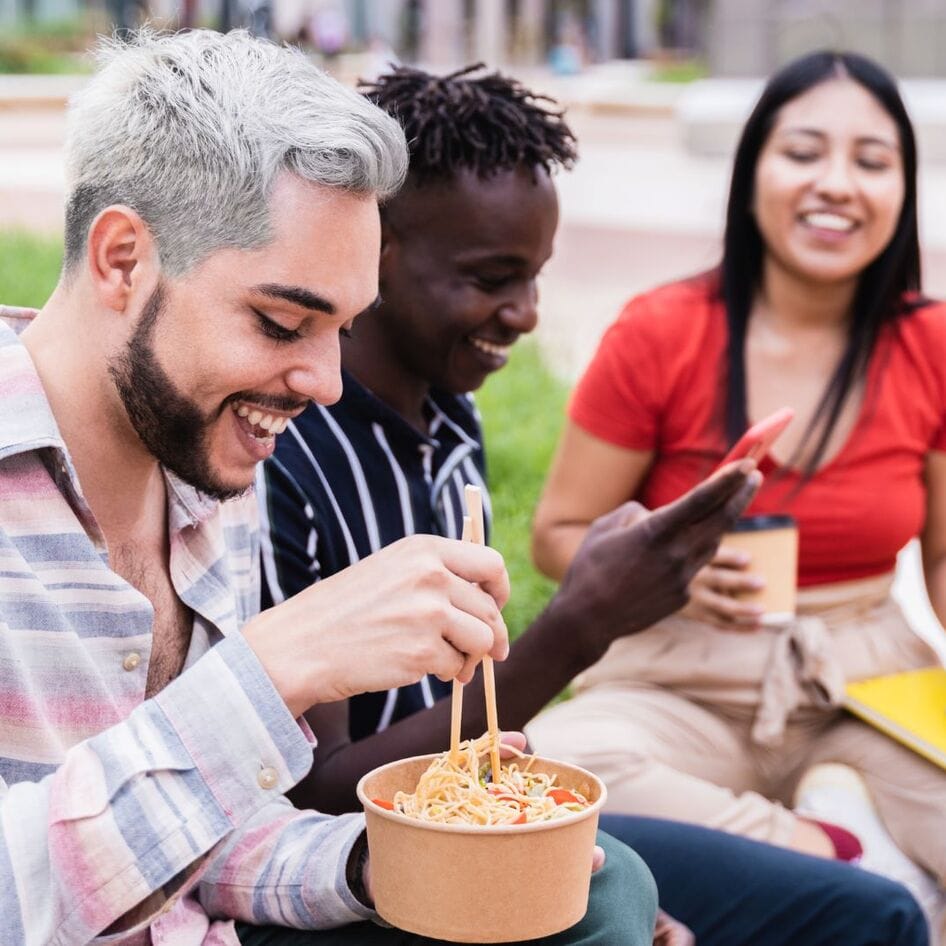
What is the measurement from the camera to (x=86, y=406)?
6.21 ft

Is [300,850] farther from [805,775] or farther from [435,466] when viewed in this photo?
[805,775]

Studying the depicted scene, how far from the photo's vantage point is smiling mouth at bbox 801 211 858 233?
3488 millimetres

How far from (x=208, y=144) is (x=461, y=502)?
3.58 feet

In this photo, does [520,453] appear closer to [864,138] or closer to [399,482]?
[864,138]

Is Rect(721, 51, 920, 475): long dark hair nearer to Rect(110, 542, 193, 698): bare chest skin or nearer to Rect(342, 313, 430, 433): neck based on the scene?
Rect(342, 313, 430, 433): neck

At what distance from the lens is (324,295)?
73.5 inches

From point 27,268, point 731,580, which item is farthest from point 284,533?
point 27,268

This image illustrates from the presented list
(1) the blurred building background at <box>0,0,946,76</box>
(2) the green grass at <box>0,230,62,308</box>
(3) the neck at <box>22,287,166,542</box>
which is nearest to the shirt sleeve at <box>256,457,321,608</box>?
(3) the neck at <box>22,287,166,542</box>

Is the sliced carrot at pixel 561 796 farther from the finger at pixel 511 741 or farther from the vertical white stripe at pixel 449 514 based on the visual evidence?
the vertical white stripe at pixel 449 514

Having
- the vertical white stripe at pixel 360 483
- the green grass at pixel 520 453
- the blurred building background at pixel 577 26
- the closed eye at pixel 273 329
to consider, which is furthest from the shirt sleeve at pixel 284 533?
the blurred building background at pixel 577 26

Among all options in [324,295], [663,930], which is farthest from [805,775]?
[324,295]

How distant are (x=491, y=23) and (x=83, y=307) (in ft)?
124

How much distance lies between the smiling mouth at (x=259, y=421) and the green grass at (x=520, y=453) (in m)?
2.83

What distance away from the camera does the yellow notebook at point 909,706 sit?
121 inches
